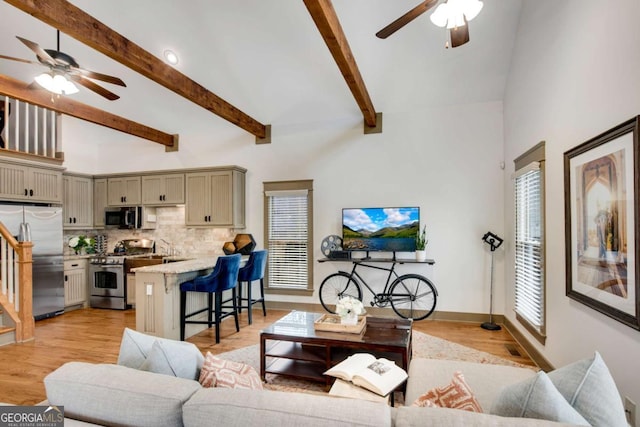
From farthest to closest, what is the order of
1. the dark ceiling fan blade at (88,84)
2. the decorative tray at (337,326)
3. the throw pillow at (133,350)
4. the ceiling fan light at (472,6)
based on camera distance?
the dark ceiling fan blade at (88,84) < the decorative tray at (337,326) < the ceiling fan light at (472,6) < the throw pillow at (133,350)

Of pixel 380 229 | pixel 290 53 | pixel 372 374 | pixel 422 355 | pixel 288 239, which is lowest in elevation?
pixel 422 355

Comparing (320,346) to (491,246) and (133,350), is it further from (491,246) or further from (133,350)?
(491,246)

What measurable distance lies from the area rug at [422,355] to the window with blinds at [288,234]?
5.98 feet

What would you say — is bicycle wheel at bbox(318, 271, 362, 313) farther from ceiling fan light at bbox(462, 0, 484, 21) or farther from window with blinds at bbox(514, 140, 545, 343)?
ceiling fan light at bbox(462, 0, 484, 21)

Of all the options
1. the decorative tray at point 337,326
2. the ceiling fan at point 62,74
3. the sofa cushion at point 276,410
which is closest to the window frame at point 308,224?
the decorative tray at point 337,326

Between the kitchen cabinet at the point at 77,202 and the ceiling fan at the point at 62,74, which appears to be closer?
the ceiling fan at the point at 62,74

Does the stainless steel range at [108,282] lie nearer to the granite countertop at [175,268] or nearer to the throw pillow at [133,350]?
the granite countertop at [175,268]

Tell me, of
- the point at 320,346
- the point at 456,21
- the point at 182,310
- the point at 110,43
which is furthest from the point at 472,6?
the point at 182,310

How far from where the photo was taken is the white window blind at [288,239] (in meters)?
5.68

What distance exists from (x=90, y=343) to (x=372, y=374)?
12.6 feet

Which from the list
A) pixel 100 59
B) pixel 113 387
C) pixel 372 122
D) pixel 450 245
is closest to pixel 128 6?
pixel 100 59

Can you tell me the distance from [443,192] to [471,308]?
5.78 ft

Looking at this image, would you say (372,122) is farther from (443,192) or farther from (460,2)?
(460,2)

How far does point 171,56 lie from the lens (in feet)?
15.3
